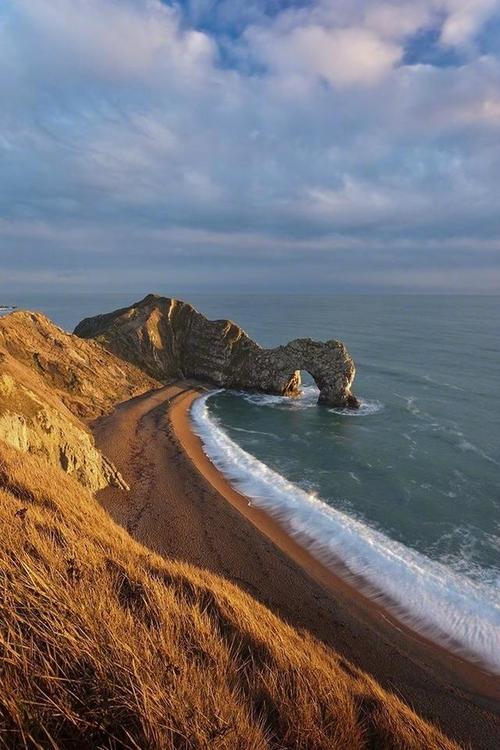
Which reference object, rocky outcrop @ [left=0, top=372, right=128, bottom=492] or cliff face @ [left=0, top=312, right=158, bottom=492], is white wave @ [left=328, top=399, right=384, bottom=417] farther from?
rocky outcrop @ [left=0, top=372, right=128, bottom=492]

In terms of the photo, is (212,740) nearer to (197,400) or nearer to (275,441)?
(275,441)

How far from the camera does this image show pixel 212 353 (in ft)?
198

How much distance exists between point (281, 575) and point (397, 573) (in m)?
5.39

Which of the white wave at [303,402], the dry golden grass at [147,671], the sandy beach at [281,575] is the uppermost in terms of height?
the dry golden grass at [147,671]

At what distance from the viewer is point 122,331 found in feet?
194

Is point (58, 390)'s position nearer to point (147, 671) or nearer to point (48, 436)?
point (48, 436)

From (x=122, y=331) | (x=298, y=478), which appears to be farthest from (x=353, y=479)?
(x=122, y=331)

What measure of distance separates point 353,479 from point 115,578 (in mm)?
23876

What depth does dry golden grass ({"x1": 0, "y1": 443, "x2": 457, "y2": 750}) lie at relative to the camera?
3699 millimetres

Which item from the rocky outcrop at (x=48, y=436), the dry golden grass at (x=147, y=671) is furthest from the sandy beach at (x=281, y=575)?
the dry golden grass at (x=147, y=671)

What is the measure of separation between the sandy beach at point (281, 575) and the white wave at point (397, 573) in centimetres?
80

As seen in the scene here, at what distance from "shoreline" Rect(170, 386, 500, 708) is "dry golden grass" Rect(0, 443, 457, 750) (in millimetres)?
8203

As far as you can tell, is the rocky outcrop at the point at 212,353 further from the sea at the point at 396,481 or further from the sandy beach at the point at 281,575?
the sandy beach at the point at 281,575

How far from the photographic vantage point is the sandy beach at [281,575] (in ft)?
41.3
